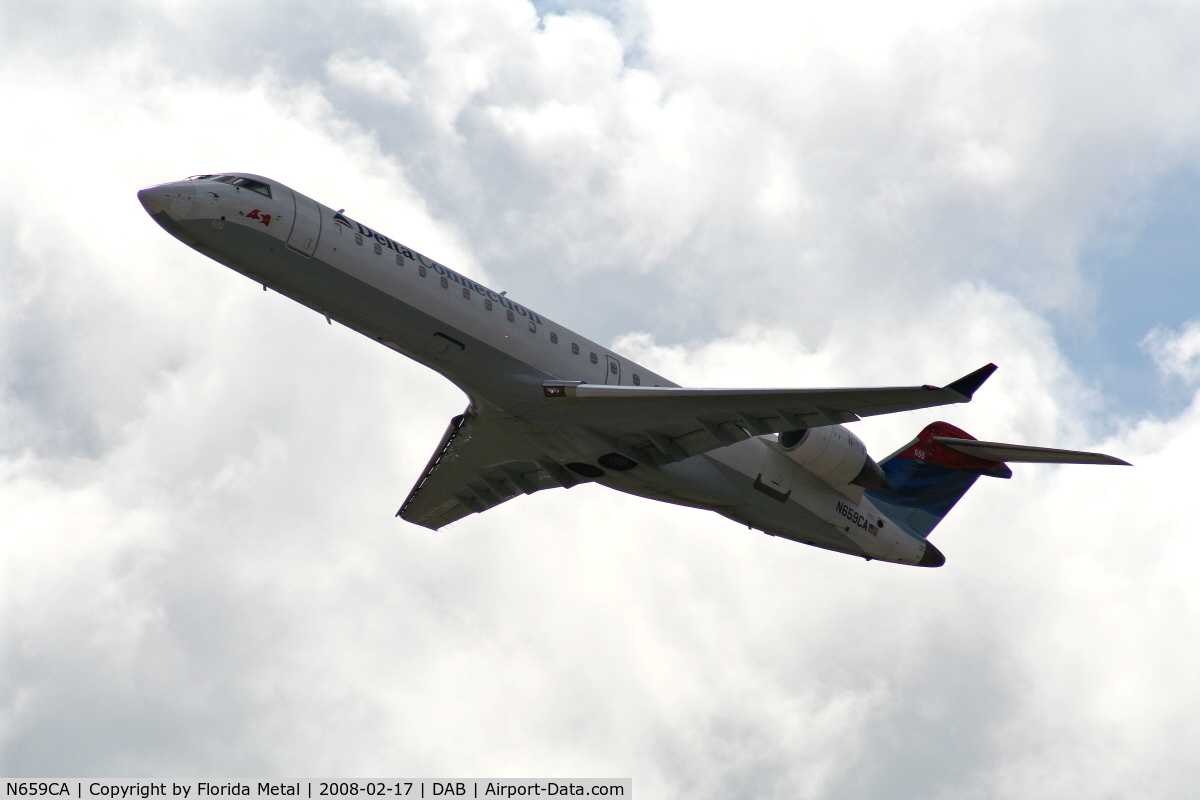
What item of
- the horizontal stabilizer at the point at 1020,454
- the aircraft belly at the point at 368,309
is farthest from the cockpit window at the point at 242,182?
the horizontal stabilizer at the point at 1020,454

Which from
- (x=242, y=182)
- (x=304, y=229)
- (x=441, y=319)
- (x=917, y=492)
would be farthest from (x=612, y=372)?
(x=917, y=492)

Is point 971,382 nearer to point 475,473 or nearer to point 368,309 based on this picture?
point 368,309

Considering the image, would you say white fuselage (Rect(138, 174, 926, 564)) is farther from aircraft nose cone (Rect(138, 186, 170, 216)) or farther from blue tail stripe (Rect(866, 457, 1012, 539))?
blue tail stripe (Rect(866, 457, 1012, 539))

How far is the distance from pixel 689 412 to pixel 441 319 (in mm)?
4265

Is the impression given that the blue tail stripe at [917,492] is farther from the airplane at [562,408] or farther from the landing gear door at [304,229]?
the landing gear door at [304,229]

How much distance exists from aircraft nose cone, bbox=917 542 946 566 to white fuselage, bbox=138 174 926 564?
3721 mm

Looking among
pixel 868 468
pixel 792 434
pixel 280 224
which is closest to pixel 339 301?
pixel 280 224

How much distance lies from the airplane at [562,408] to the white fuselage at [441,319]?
2 cm

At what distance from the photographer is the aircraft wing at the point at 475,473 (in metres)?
21.8

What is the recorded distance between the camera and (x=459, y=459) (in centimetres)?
2331

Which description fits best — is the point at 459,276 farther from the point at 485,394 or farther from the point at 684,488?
the point at 684,488

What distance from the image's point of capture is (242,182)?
17984mm

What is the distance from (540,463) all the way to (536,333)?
388 cm

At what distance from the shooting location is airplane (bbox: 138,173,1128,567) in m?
17.8
